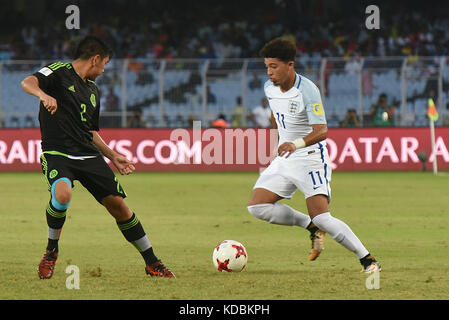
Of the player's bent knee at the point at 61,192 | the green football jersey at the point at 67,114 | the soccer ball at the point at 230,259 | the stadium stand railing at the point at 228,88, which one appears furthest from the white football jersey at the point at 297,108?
the stadium stand railing at the point at 228,88

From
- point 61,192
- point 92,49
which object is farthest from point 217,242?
point 92,49

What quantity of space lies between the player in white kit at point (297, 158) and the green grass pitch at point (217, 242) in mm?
442

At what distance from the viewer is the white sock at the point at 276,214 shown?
826 centimetres

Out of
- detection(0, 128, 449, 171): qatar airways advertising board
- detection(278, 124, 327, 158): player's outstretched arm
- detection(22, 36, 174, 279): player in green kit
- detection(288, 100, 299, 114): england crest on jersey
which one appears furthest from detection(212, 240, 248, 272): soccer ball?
detection(0, 128, 449, 171): qatar airways advertising board

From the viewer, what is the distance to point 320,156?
8055 mm

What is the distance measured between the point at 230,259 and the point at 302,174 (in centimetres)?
100

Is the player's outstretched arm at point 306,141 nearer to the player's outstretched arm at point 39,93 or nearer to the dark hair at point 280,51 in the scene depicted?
the dark hair at point 280,51

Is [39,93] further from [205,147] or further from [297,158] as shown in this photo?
[205,147]

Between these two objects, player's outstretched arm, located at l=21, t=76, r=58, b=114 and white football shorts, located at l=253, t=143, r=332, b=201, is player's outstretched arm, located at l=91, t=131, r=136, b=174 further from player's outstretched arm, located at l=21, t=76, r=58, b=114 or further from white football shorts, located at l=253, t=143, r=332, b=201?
white football shorts, located at l=253, t=143, r=332, b=201

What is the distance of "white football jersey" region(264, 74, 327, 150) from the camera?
25.5ft

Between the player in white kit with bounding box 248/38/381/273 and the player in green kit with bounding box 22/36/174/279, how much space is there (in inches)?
49.8

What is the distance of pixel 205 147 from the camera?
24.6 meters

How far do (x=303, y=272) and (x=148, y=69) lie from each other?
18393mm

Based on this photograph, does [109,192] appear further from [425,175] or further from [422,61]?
[422,61]
